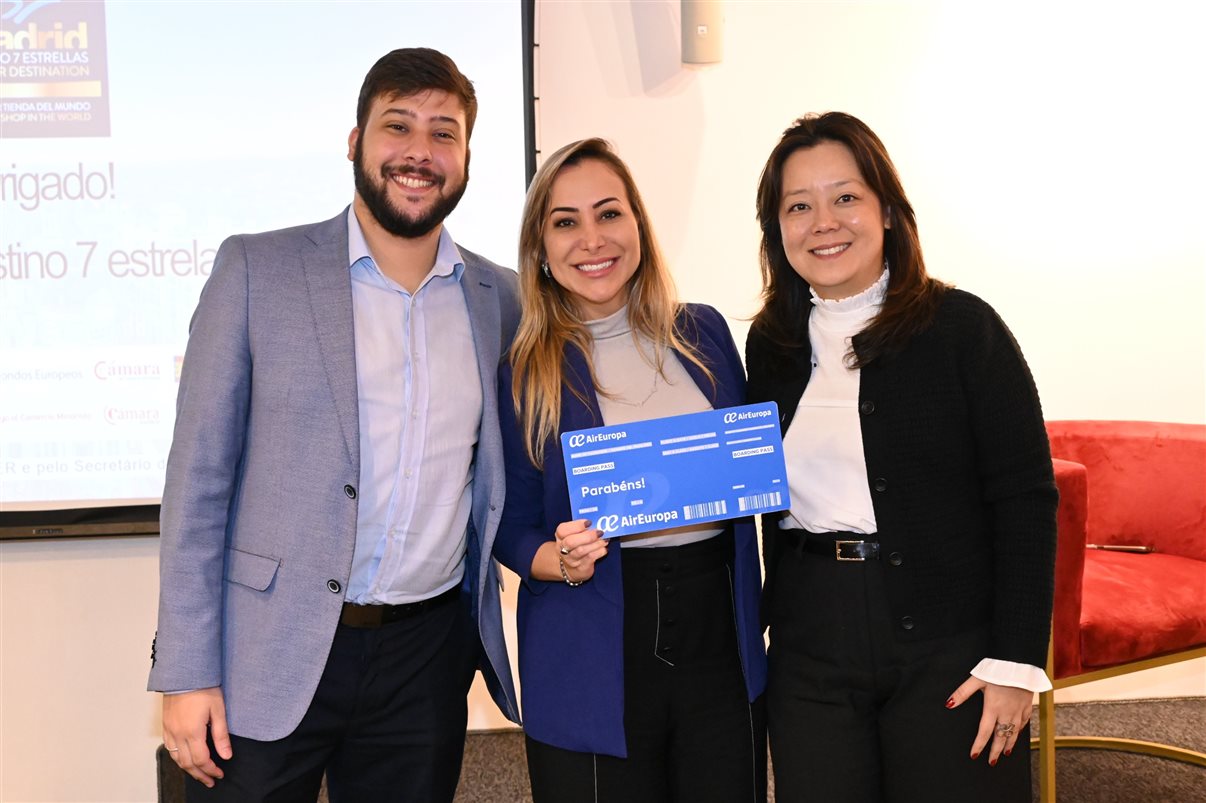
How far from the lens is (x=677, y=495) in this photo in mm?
1862

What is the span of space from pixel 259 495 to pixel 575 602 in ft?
2.12

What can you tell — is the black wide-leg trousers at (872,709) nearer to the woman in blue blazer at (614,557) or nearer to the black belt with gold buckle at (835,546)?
the black belt with gold buckle at (835,546)

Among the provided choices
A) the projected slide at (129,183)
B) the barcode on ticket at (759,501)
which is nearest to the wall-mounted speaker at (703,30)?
the projected slide at (129,183)

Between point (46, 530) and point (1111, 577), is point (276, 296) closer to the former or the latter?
point (46, 530)

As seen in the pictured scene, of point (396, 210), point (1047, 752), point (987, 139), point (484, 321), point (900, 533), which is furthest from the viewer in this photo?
point (987, 139)

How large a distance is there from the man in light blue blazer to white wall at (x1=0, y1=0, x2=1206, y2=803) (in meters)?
1.94

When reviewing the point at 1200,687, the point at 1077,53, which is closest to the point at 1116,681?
the point at 1200,687

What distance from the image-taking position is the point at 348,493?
6.11ft

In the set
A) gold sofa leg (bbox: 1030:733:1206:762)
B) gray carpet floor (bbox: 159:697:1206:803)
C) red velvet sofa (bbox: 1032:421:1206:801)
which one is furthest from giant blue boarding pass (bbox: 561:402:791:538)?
gold sofa leg (bbox: 1030:733:1206:762)

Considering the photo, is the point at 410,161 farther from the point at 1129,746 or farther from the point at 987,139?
the point at 1129,746

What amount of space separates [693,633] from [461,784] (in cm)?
204

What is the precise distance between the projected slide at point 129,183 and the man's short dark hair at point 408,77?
144 cm

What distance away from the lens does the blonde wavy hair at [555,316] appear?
78.5 inches

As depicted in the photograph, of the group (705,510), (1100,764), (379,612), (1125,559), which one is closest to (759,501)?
(705,510)
